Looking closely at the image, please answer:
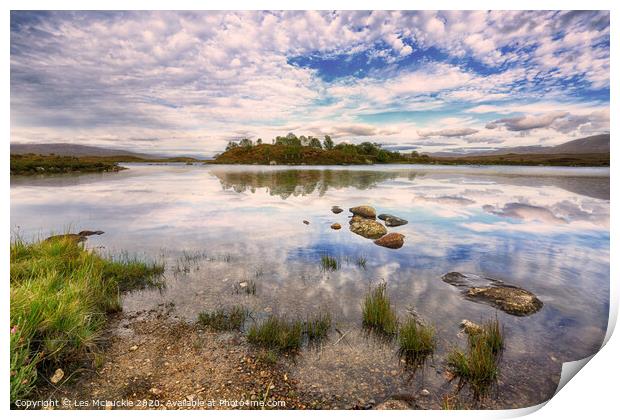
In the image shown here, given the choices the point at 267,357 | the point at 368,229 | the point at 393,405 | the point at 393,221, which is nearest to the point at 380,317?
the point at 393,405

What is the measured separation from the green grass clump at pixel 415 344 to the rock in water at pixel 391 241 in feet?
13.7

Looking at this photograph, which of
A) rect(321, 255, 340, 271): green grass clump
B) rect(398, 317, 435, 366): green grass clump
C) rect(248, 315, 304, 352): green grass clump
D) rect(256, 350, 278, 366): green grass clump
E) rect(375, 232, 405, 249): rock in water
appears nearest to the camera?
rect(256, 350, 278, 366): green grass clump

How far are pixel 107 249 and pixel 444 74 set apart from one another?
9348 mm

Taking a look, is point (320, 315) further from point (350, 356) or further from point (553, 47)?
point (553, 47)

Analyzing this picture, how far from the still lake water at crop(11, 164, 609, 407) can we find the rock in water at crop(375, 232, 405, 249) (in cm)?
29

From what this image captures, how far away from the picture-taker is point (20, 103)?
5.01m

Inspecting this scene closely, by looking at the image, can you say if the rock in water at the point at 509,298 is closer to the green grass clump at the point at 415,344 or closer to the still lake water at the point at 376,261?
the still lake water at the point at 376,261

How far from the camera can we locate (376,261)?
7.12 metres

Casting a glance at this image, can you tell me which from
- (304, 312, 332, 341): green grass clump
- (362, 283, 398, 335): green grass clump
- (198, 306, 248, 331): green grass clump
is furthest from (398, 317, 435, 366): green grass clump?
(198, 306, 248, 331): green grass clump

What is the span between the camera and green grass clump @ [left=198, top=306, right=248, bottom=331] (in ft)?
14.0

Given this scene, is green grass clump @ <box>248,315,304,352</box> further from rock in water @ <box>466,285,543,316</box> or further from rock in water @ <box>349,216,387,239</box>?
rock in water @ <box>349,216,387,239</box>

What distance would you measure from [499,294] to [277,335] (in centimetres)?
401

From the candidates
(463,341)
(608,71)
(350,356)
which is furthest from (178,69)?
(608,71)

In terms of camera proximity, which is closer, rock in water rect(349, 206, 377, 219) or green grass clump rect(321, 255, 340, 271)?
green grass clump rect(321, 255, 340, 271)
